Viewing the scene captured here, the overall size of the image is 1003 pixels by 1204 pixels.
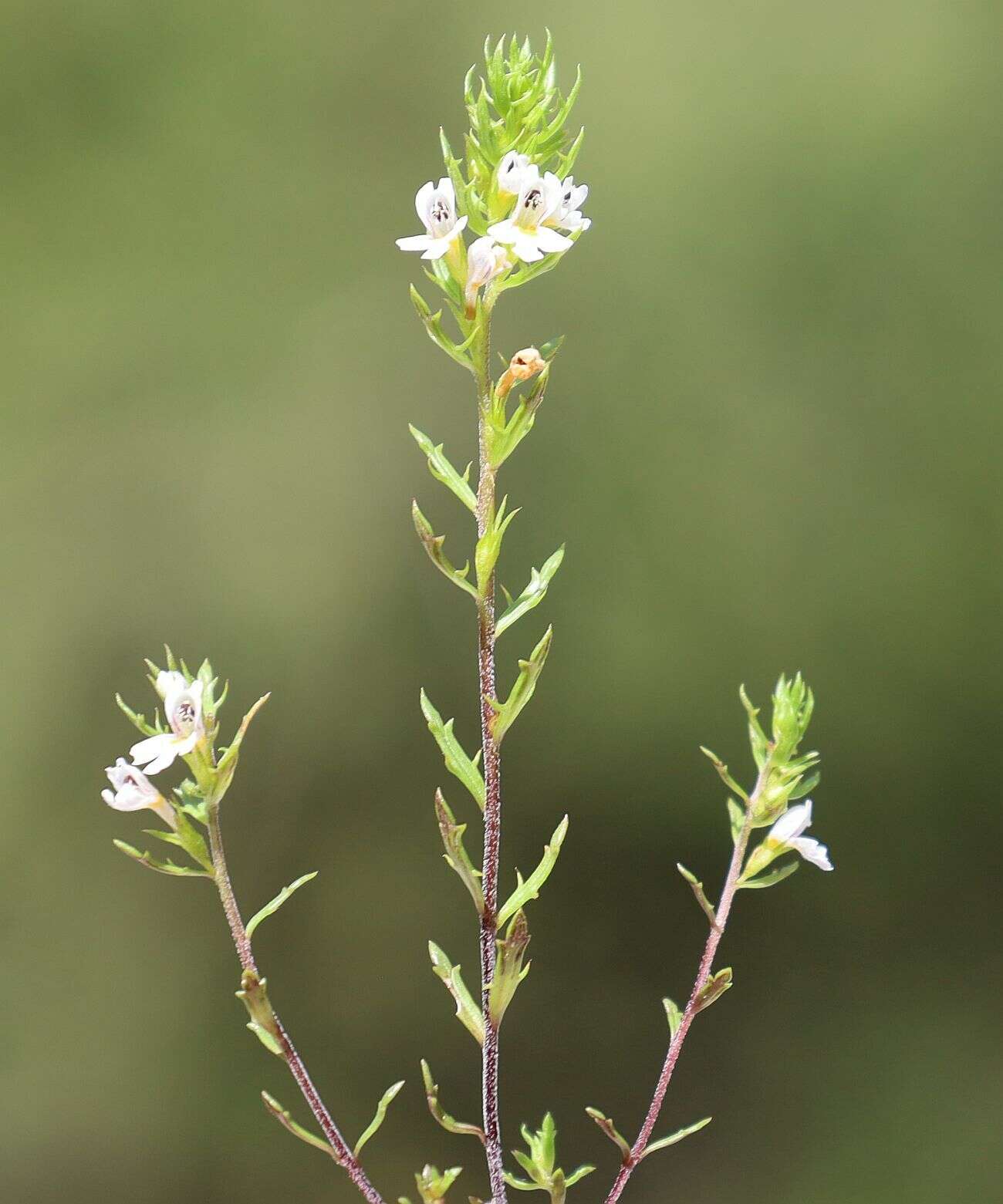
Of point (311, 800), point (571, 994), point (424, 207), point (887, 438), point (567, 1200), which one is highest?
point (887, 438)

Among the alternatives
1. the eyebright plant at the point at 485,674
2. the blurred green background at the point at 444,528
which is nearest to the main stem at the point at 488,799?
the eyebright plant at the point at 485,674

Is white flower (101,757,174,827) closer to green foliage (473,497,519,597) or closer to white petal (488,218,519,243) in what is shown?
green foliage (473,497,519,597)

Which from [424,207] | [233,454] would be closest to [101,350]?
[233,454]

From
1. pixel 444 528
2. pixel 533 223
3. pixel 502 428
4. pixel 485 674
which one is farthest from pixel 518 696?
pixel 444 528

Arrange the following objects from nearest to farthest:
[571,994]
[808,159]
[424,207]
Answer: [424,207]
[808,159]
[571,994]

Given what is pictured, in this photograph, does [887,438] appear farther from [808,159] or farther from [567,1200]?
[567,1200]

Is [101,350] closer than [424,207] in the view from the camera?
No

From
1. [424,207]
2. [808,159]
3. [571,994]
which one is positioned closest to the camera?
[424,207]

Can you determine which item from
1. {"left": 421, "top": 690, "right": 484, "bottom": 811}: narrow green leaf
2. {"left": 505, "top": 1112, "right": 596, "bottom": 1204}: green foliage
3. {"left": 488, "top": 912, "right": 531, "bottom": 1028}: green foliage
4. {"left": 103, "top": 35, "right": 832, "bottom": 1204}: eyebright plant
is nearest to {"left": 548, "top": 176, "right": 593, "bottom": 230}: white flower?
{"left": 103, "top": 35, "right": 832, "bottom": 1204}: eyebright plant

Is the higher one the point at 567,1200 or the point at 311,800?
the point at 311,800
